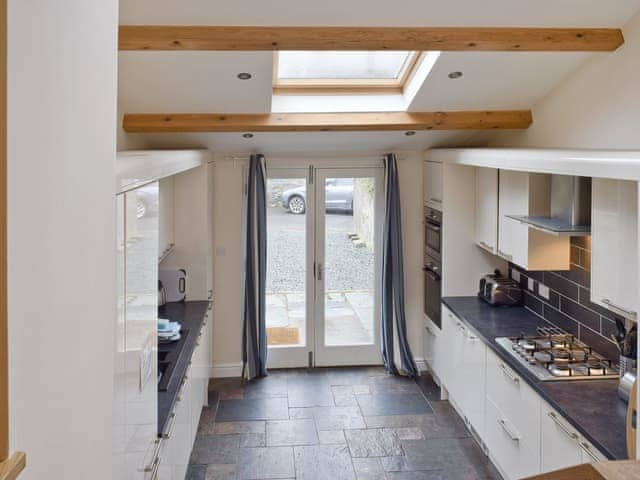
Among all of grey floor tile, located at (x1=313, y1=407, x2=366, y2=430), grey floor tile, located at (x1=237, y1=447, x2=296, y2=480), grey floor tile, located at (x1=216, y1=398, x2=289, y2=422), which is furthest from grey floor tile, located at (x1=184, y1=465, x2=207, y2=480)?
grey floor tile, located at (x1=313, y1=407, x2=366, y2=430)

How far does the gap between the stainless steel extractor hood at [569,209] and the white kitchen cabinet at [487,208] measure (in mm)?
904

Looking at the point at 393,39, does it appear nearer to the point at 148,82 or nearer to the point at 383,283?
the point at 148,82

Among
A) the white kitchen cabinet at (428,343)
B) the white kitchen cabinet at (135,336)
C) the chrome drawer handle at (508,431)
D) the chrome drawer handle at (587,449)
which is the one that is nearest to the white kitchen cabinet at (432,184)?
the white kitchen cabinet at (428,343)

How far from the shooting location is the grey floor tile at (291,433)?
4.68m

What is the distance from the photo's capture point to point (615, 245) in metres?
2.98

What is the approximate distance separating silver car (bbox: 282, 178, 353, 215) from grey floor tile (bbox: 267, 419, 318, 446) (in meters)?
2.00

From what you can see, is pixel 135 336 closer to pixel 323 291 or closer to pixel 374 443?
pixel 374 443

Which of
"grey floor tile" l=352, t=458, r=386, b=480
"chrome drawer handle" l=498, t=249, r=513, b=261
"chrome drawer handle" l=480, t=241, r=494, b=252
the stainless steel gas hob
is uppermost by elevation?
"chrome drawer handle" l=480, t=241, r=494, b=252

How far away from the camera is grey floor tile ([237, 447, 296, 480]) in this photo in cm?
422

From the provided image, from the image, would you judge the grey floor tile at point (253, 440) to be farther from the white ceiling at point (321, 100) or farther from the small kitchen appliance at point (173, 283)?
the white ceiling at point (321, 100)

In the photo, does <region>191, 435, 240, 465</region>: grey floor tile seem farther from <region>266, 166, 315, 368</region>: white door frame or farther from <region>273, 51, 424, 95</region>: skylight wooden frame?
<region>273, 51, 424, 95</region>: skylight wooden frame

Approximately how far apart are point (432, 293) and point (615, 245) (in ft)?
9.34

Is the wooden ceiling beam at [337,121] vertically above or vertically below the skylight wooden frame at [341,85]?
below

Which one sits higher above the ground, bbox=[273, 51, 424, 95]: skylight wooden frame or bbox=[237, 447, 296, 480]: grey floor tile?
bbox=[273, 51, 424, 95]: skylight wooden frame
